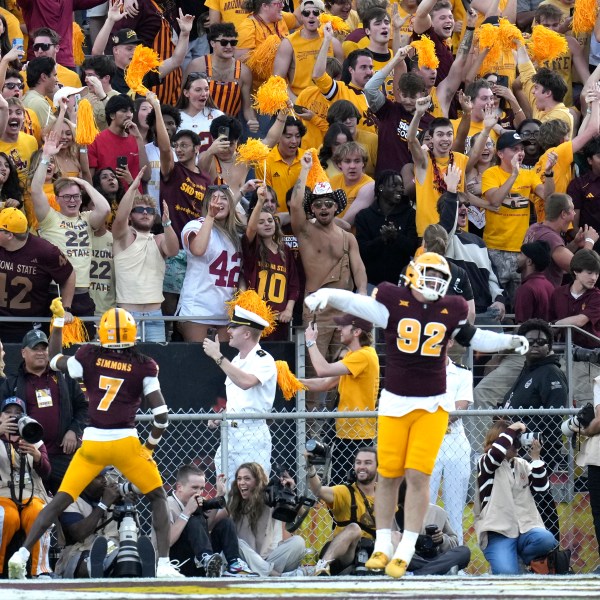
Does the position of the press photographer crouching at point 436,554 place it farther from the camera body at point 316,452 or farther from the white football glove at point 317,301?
the white football glove at point 317,301

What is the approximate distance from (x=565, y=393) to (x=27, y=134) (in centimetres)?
503

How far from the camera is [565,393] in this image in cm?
1214

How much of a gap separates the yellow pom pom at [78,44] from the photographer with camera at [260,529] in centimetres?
640

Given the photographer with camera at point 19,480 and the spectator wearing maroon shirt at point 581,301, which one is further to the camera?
the spectator wearing maroon shirt at point 581,301

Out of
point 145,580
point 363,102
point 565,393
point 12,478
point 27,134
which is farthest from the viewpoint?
point 363,102

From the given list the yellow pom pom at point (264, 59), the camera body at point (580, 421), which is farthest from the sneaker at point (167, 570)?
the yellow pom pom at point (264, 59)

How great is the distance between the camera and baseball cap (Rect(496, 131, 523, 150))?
47.1 ft

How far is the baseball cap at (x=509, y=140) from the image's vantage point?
565 inches

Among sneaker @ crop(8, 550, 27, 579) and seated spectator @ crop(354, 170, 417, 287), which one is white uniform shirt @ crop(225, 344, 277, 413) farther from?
sneaker @ crop(8, 550, 27, 579)

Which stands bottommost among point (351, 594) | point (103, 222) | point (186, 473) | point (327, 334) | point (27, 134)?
point (351, 594)

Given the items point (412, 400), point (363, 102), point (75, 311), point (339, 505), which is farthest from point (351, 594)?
point (363, 102)

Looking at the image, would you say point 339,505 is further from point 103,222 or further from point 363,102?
point 363,102

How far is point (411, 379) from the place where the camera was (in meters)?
9.59

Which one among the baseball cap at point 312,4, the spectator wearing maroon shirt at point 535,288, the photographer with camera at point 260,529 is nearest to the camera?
the photographer with camera at point 260,529
